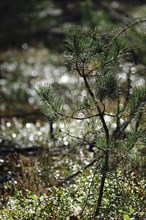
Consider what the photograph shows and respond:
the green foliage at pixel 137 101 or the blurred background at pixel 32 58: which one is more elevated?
the blurred background at pixel 32 58

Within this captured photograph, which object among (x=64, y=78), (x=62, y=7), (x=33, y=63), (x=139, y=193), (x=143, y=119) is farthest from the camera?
(x=62, y=7)

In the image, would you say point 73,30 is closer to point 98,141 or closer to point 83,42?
point 83,42

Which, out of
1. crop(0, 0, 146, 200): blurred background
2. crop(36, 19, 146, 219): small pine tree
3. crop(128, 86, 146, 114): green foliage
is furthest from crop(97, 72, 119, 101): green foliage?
crop(0, 0, 146, 200): blurred background

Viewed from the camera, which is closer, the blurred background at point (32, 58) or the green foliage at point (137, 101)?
the green foliage at point (137, 101)

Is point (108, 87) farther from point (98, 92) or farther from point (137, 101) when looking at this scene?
point (137, 101)

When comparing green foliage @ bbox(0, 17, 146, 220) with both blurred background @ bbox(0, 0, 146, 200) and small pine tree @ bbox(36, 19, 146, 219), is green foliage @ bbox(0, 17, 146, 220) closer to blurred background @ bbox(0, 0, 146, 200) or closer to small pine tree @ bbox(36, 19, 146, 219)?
small pine tree @ bbox(36, 19, 146, 219)

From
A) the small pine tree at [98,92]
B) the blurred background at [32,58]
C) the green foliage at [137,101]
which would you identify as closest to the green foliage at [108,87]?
the small pine tree at [98,92]

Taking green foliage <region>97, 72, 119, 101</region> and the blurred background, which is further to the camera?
the blurred background

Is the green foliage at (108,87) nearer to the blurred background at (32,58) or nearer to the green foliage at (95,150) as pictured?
the green foliage at (95,150)

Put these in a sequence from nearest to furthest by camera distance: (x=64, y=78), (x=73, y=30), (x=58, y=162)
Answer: (x=73, y=30) → (x=58, y=162) → (x=64, y=78)

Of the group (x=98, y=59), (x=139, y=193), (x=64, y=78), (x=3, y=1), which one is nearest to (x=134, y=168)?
(x=139, y=193)

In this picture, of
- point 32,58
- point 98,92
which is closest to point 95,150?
point 98,92
